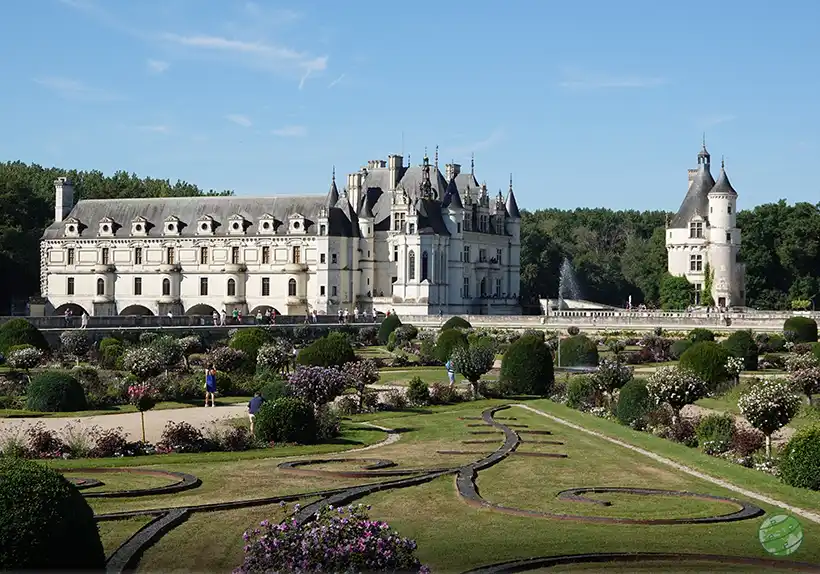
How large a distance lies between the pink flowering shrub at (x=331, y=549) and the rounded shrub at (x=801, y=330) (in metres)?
44.7

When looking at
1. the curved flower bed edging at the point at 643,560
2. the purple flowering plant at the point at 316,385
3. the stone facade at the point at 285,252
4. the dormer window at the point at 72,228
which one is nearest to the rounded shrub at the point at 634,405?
the purple flowering plant at the point at 316,385

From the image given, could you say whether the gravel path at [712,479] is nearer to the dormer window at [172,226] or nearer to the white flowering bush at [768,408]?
the white flowering bush at [768,408]

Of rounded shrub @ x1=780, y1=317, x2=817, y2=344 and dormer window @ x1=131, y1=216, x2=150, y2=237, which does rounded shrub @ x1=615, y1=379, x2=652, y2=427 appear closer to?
rounded shrub @ x1=780, y1=317, x2=817, y2=344

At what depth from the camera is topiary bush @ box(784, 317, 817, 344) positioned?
52156mm

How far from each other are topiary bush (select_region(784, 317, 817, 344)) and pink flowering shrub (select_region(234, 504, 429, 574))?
1755 inches

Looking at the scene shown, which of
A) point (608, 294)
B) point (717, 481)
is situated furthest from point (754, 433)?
point (608, 294)

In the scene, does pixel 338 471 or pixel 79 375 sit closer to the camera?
pixel 338 471

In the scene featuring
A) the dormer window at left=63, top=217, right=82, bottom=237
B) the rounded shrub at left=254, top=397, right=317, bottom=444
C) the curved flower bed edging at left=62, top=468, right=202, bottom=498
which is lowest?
the curved flower bed edging at left=62, top=468, right=202, bottom=498

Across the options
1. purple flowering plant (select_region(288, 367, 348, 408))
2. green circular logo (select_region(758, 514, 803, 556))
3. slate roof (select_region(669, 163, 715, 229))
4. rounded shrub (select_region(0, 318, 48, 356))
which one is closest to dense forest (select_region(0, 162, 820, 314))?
slate roof (select_region(669, 163, 715, 229))

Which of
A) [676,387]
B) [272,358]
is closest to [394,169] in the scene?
[272,358]

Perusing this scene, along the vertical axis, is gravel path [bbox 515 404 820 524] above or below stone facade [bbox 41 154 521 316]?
below

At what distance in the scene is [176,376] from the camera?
35062mm

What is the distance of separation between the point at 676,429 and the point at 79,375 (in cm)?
1619

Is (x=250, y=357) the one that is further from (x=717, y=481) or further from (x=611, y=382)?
(x=717, y=481)
